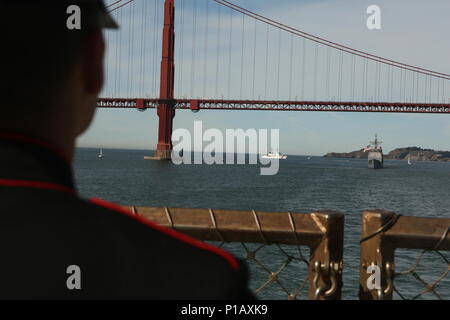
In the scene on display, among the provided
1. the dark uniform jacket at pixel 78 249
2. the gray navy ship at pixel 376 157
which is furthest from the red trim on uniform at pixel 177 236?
the gray navy ship at pixel 376 157

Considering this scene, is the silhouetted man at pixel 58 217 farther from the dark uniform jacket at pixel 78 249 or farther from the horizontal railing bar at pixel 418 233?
the horizontal railing bar at pixel 418 233

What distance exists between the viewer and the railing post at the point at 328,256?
6.72ft

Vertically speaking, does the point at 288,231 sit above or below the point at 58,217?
below

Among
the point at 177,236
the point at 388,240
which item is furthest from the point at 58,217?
the point at 388,240

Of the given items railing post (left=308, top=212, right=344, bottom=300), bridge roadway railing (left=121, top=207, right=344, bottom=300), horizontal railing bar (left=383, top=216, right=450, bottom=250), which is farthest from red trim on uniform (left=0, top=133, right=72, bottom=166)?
horizontal railing bar (left=383, top=216, right=450, bottom=250)

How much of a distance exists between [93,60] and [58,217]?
0.25 metres

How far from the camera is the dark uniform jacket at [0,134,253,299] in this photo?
1.71 feet

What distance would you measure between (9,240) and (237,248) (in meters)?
15.9

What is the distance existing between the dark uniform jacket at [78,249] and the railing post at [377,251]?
1589mm

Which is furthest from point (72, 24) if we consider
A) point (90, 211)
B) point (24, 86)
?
point (90, 211)

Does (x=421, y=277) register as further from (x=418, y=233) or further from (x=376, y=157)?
(x=376, y=157)

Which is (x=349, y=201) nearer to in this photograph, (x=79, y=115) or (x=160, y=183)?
(x=160, y=183)

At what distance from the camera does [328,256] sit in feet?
6.72

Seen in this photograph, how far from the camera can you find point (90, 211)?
56cm
